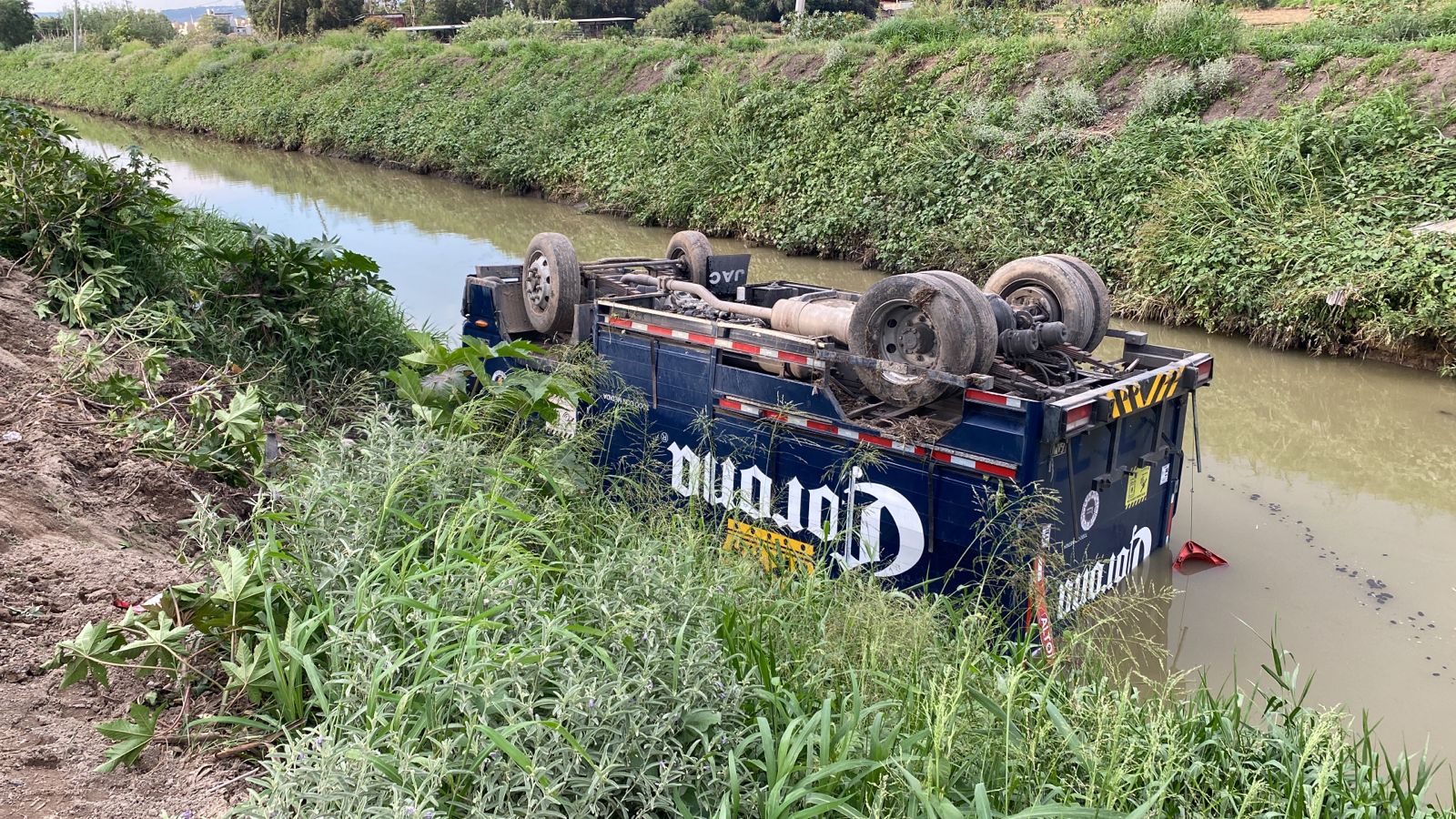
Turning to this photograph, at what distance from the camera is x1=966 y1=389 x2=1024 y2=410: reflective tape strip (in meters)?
5.00

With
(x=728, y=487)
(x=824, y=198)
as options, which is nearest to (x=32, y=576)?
(x=728, y=487)

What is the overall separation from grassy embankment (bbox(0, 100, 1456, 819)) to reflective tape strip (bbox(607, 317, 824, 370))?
1.74 meters

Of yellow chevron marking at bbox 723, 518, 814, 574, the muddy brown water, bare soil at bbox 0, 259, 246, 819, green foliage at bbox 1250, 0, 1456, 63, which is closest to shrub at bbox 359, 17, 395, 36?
the muddy brown water

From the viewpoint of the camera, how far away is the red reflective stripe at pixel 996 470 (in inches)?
199

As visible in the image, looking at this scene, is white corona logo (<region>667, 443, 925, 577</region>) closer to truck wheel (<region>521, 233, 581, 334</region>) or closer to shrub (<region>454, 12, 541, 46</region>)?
truck wheel (<region>521, 233, 581, 334</region>)

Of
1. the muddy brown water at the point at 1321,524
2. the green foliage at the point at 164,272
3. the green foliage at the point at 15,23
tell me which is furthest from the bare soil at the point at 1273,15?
the green foliage at the point at 15,23

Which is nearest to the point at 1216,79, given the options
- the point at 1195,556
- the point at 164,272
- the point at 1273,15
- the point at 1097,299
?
the point at 1273,15

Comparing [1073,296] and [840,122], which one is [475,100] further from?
[1073,296]

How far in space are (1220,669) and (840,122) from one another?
14942 mm

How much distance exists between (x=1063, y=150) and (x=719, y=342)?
10.9m

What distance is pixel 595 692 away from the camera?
2473mm

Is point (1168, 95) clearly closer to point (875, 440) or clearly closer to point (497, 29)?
point (875, 440)

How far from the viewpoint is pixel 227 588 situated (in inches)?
120

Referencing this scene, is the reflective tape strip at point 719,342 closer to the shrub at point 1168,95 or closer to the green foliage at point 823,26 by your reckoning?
the shrub at point 1168,95
